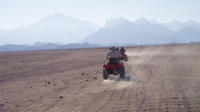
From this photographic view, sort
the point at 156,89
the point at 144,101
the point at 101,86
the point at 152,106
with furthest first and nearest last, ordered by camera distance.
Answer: the point at 101,86 → the point at 156,89 → the point at 144,101 → the point at 152,106

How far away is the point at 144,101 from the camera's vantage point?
10625 millimetres

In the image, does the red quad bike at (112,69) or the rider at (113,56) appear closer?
the red quad bike at (112,69)

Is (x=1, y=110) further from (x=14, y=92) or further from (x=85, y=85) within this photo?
(x=85, y=85)

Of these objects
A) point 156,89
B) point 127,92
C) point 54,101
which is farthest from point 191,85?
point 54,101

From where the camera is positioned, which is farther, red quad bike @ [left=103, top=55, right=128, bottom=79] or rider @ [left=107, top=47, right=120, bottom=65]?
rider @ [left=107, top=47, right=120, bottom=65]

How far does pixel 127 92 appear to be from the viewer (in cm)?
1258

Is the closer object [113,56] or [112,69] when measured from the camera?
[112,69]

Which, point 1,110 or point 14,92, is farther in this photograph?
point 14,92

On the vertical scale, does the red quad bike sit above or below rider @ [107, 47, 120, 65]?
below

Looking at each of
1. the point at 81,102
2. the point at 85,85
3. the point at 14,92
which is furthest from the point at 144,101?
the point at 14,92

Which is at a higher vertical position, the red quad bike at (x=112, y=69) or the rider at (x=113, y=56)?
the rider at (x=113, y=56)

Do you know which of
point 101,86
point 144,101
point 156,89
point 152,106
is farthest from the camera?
point 101,86

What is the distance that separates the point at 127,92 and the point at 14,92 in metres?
6.12

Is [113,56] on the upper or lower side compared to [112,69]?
upper
